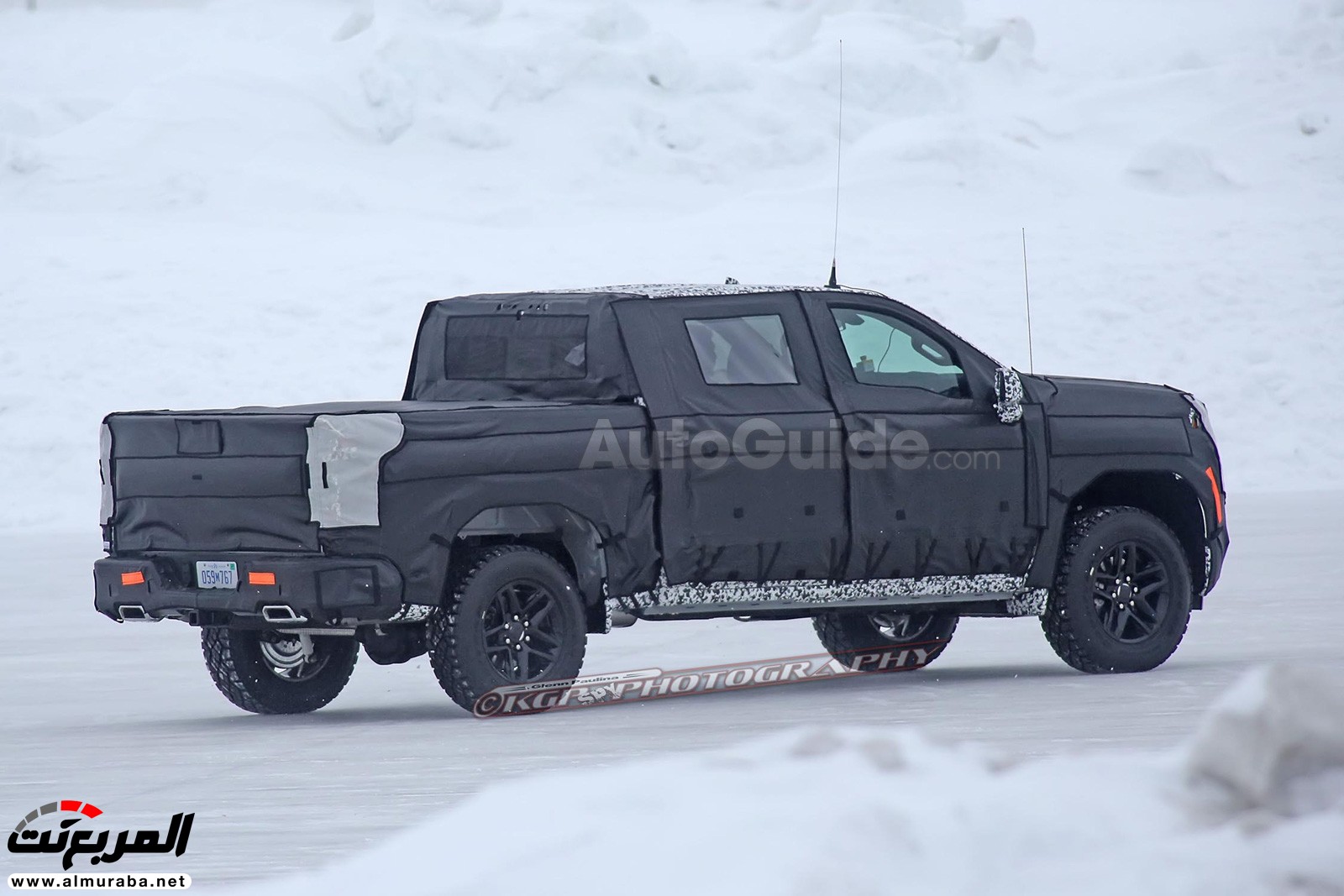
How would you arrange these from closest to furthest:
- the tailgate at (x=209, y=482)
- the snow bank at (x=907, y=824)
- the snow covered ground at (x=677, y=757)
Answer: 1. the snow bank at (x=907, y=824)
2. the snow covered ground at (x=677, y=757)
3. the tailgate at (x=209, y=482)

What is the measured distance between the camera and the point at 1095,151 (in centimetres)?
5788

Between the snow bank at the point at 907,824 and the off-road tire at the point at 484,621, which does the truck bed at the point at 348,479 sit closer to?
the off-road tire at the point at 484,621

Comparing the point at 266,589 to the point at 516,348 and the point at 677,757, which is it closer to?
the point at 516,348

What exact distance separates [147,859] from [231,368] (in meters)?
26.9

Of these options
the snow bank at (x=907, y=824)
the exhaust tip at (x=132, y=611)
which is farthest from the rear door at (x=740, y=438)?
the snow bank at (x=907, y=824)

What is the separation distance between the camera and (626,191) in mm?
54344

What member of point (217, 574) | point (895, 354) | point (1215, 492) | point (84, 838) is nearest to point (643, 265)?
point (1215, 492)

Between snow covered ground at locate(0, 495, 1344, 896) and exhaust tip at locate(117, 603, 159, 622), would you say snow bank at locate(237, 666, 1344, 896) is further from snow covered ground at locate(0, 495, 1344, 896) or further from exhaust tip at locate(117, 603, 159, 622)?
exhaust tip at locate(117, 603, 159, 622)

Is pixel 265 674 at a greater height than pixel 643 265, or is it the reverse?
pixel 643 265

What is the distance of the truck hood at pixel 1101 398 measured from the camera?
34.6 feet

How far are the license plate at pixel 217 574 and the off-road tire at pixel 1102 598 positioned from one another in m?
3.86

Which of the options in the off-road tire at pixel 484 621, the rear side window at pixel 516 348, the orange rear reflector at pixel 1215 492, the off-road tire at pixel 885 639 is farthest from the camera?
the off-road tire at pixel 885 639

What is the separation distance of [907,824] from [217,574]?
542cm

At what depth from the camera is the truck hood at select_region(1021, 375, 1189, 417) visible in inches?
416
